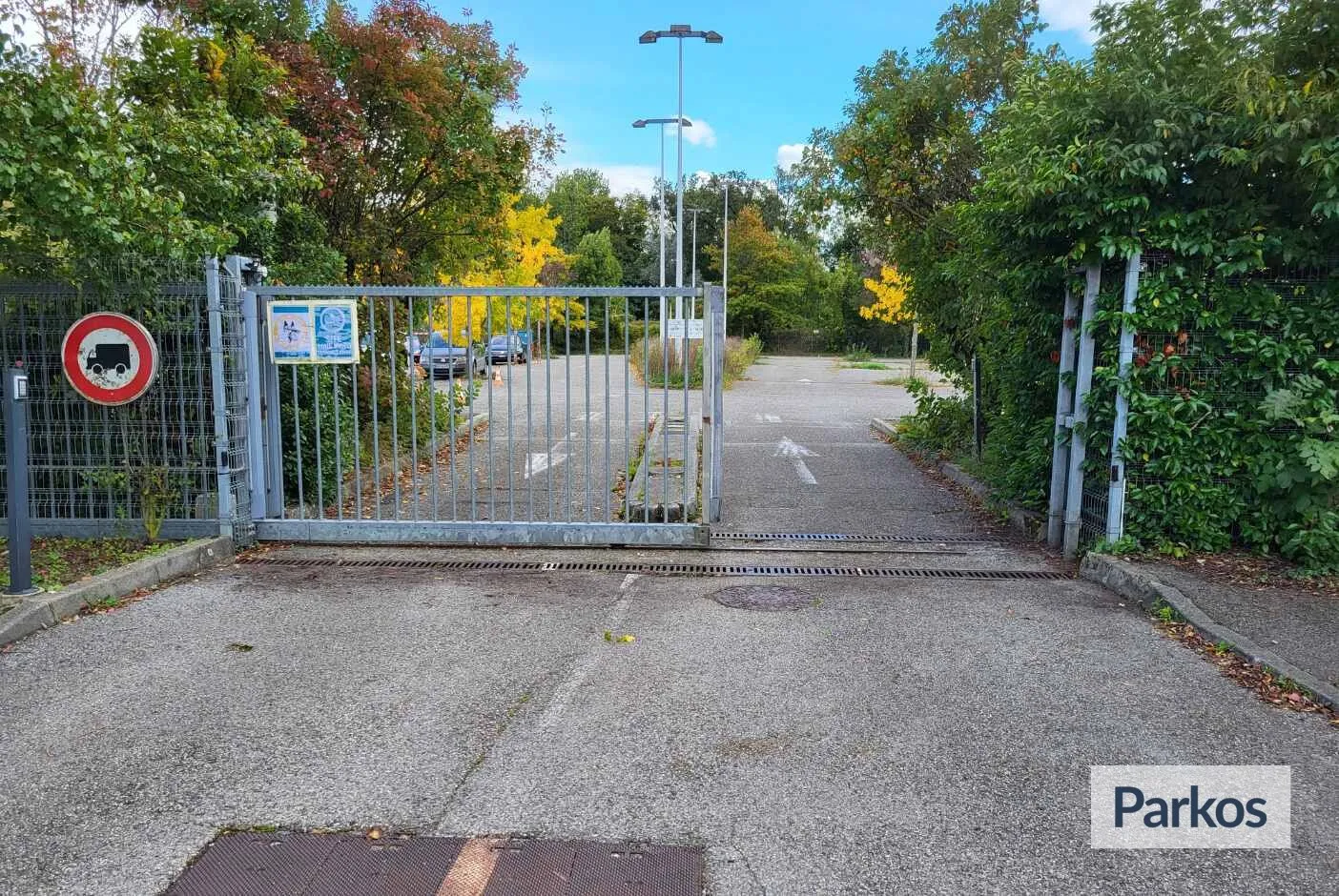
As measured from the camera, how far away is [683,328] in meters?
7.41

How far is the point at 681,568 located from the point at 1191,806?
4192 mm

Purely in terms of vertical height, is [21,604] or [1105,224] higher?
[1105,224]

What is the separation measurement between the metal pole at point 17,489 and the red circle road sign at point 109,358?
114 cm

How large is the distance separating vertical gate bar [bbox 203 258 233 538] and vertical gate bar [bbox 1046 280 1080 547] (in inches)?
258

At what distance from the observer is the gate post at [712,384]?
7.26 m

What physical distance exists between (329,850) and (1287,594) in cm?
589

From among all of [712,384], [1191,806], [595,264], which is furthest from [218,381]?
[595,264]

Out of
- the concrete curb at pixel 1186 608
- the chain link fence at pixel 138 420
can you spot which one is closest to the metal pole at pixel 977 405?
the concrete curb at pixel 1186 608

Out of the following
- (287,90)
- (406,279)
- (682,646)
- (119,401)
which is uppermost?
(287,90)

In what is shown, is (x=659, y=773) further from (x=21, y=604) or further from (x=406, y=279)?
(x=406, y=279)

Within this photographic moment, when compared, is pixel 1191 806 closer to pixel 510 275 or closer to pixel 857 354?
pixel 510 275

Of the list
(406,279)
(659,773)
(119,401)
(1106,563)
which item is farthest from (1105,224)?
(406,279)

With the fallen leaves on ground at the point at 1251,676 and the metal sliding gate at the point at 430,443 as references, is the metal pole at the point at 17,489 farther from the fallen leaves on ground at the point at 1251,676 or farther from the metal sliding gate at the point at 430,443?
the fallen leaves on ground at the point at 1251,676

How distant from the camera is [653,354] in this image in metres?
28.2
